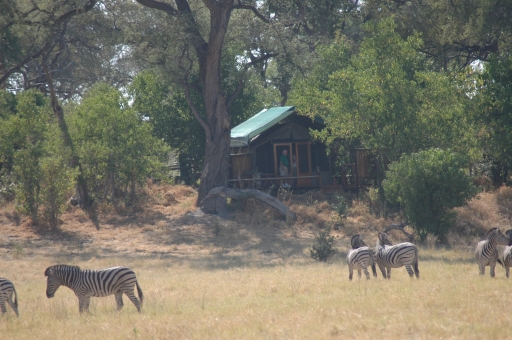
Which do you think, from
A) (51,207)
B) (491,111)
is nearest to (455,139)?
(491,111)

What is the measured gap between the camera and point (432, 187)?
21.4 m

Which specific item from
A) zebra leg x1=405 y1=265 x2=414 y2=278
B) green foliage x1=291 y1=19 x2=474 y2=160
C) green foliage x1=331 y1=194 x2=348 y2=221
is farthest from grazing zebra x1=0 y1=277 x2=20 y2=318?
green foliage x1=331 y1=194 x2=348 y2=221

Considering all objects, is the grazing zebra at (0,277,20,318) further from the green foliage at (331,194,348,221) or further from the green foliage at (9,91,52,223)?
the green foliage at (331,194,348,221)

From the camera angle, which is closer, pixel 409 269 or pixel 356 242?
pixel 409 269

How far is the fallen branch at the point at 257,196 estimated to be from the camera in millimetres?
26828

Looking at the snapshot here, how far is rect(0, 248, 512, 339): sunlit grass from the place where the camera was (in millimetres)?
9227

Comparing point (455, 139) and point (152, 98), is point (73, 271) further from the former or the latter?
point (152, 98)

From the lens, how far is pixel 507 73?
840 inches

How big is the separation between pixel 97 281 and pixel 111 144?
1759 centimetres

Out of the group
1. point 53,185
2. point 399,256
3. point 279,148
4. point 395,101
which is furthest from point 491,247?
point 279,148

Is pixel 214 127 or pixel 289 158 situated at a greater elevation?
pixel 214 127

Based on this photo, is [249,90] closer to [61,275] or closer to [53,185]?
[53,185]

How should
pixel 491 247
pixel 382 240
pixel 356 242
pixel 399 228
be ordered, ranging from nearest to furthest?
pixel 491 247, pixel 382 240, pixel 356 242, pixel 399 228

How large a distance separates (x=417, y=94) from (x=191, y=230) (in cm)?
1134
